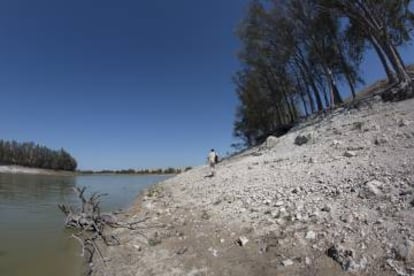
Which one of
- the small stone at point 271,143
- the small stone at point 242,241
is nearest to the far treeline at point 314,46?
the small stone at point 271,143

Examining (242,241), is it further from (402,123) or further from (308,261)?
(402,123)

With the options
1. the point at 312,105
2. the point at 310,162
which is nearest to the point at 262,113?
the point at 312,105

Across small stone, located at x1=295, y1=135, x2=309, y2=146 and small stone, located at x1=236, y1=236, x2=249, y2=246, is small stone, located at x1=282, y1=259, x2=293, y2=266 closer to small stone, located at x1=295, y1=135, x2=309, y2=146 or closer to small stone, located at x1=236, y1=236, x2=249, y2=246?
small stone, located at x1=236, y1=236, x2=249, y2=246

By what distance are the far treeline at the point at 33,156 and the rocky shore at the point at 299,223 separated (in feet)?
462

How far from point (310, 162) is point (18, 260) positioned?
37.4 ft

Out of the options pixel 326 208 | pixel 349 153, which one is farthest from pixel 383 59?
pixel 326 208

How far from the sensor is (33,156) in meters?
136

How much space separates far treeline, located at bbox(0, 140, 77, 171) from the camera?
127 metres

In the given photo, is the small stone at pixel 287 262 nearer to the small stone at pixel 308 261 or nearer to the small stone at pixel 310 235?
the small stone at pixel 308 261

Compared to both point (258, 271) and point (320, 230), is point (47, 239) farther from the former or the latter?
point (320, 230)

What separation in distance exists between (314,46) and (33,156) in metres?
141

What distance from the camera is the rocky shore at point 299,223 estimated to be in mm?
5918

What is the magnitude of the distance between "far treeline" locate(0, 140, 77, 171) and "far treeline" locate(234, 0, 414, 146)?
127 m

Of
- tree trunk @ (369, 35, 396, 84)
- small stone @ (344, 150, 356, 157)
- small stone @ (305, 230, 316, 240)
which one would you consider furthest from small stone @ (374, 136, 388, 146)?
tree trunk @ (369, 35, 396, 84)
